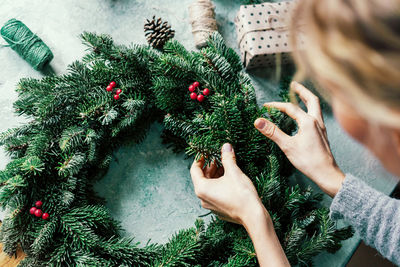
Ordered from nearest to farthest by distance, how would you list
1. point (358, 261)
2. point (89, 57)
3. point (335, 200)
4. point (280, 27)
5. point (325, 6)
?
point (325, 6) < point (335, 200) < point (89, 57) < point (280, 27) < point (358, 261)

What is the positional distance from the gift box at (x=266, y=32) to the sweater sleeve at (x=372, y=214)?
0.47 metres

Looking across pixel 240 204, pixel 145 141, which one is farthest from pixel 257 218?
pixel 145 141

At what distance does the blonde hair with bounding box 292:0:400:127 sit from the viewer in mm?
381

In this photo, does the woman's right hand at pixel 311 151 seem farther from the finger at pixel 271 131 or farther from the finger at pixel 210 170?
the finger at pixel 210 170

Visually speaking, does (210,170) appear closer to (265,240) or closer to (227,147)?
(227,147)

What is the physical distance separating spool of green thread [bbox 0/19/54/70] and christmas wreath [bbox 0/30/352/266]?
198mm

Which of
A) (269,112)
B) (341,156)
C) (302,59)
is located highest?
(302,59)

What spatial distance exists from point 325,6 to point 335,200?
553mm

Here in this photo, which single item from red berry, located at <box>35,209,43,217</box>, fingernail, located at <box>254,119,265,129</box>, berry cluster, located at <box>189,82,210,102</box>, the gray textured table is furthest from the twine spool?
red berry, located at <box>35,209,43,217</box>

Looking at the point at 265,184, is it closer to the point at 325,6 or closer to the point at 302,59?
the point at 302,59

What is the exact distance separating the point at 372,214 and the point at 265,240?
0.28 metres

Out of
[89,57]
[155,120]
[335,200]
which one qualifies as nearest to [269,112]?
[335,200]

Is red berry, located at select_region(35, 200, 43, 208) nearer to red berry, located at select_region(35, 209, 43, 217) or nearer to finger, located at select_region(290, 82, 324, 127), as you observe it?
red berry, located at select_region(35, 209, 43, 217)

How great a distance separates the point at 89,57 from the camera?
92 centimetres
